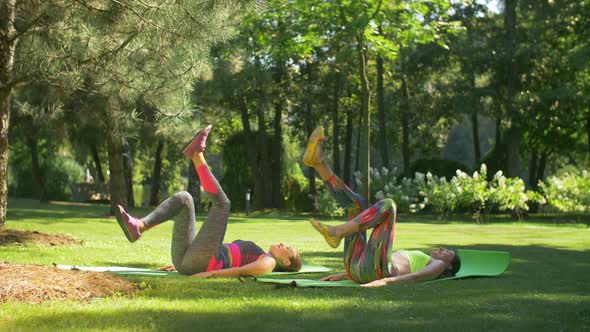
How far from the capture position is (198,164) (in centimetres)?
766

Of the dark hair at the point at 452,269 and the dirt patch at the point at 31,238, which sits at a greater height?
the dirt patch at the point at 31,238

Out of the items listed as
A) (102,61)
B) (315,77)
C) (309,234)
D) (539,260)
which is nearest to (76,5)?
(102,61)

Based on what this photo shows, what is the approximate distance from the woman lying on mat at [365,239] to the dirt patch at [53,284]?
203 cm

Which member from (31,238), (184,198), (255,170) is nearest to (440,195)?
(255,170)

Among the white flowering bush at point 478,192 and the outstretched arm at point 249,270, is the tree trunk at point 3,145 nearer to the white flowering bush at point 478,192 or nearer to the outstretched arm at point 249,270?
the outstretched arm at point 249,270

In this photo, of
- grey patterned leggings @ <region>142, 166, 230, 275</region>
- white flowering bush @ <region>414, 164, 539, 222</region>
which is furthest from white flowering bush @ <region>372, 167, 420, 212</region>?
grey patterned leggings @ <region>142, 166, 230, 275</region>

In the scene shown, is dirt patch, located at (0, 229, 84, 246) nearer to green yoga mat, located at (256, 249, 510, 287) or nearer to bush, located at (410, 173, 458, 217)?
green yoga mat, located at (256, 249, 510, 287)

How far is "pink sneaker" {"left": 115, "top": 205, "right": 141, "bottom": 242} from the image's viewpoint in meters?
6.67

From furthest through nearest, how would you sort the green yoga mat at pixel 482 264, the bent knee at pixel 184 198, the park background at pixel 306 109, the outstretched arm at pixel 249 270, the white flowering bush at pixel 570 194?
the white flowering bush at pixel 570 194
the park background at pixel 306 109
the green yoga mat at pixel 482 264
the outstretched arm at pixel 249 270
the bent knee at pixel 184 198

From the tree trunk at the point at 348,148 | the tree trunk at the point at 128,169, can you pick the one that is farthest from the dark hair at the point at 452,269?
the tree trunk at the point at 348,148

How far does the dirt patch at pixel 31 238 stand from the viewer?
11562 millimetres

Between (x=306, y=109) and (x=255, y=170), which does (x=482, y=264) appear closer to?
(x=255, y=170)

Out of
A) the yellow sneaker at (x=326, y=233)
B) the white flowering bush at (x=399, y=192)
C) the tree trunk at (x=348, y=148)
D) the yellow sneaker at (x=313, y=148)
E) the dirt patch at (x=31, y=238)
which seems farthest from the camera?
the tree trunk at (x=348, y=148)

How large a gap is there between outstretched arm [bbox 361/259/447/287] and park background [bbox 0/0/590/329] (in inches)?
15.8
